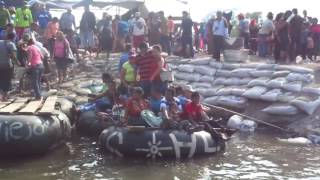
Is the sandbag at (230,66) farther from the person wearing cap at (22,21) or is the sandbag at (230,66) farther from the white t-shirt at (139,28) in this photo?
the person wearing cap at (22,21)

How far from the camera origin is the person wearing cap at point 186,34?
17.7 meters

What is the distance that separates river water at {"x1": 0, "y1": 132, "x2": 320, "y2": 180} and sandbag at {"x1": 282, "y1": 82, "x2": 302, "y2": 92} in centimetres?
249

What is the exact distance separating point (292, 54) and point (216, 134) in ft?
21.6

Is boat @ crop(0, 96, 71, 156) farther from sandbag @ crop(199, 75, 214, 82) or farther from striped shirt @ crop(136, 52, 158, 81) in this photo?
sandbag @ crop(199, 75, 214, 82)

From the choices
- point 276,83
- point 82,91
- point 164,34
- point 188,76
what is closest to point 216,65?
point 188,76

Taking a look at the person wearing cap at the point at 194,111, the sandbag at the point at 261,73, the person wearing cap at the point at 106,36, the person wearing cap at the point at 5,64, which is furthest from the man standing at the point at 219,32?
the person wearing cap at the point at 5,64

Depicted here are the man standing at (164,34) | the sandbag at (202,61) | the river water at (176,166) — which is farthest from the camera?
the man standing at (164,34)

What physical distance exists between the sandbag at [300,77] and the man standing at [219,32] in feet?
9.05

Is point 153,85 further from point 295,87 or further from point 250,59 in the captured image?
point 250,59

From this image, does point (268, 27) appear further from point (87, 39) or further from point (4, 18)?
point (4, 18)

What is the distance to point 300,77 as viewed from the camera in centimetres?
1441

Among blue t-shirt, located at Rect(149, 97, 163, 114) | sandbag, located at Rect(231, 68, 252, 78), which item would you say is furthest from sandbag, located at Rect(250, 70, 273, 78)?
blue t-shirt, located at Rect(149, 97, 163, 114)

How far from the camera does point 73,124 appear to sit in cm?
1353

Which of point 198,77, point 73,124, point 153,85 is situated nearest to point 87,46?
point 198,77
